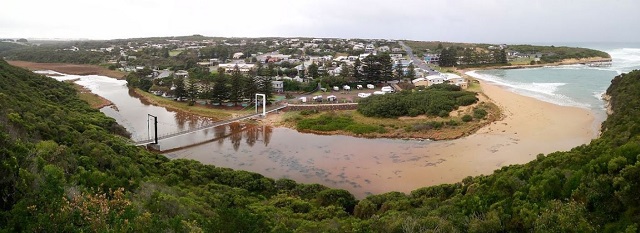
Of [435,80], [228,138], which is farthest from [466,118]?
[228,138]

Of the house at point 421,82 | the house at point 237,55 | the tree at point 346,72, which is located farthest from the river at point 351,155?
the house at point 237,55

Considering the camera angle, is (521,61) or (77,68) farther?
(521,61)

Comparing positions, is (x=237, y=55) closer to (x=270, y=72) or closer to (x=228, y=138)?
(x=270, y=72)

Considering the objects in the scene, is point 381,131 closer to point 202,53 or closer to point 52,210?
point 52,210

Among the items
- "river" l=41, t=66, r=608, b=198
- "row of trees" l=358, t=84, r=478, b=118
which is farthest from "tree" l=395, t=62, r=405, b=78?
"river" l=41, t=66, r=608, b=198

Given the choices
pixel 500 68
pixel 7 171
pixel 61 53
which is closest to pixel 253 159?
pixel 7 171
